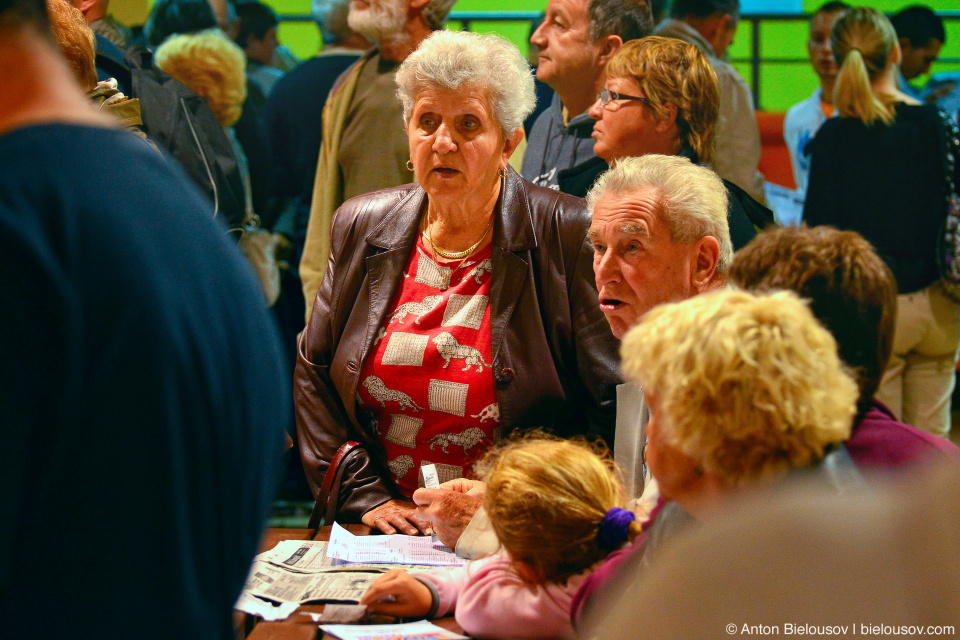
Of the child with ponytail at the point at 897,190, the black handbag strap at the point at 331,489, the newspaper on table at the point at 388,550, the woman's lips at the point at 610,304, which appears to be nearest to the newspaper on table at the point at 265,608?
the newspaper on table at the point at 388,550

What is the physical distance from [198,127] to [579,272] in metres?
1.52

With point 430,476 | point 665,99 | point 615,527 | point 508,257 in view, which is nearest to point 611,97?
point 665,99

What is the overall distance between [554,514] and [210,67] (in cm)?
340

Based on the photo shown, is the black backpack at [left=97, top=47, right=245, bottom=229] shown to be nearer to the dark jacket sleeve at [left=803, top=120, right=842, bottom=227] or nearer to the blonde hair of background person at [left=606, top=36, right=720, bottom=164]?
the blonde hair of background person at [left=606, top=36, right=720, bottom=164]

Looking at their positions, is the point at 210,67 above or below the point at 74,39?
below

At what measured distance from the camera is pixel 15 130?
770 mm

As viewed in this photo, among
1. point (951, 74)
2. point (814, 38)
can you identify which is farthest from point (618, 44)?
point (951, 74)

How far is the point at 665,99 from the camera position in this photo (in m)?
2.66

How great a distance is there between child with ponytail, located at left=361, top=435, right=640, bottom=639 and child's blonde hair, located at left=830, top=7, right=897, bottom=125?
273 centimetres

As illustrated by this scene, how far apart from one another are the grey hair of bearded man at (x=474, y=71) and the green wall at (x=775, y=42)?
2228 millimetres

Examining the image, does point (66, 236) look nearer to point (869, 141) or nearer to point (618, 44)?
point (618, 44)

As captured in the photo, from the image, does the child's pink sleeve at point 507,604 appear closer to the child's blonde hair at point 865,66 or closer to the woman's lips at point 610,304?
the woman's lips at point 610,304

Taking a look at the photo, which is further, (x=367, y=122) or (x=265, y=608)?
(x=367, y=122)

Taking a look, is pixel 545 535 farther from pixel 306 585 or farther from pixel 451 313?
pixel 451 313
